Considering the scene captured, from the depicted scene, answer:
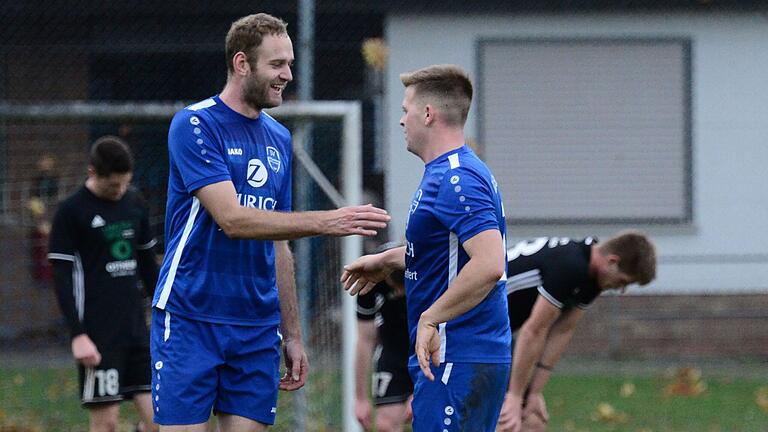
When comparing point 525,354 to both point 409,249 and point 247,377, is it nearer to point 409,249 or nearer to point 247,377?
point 409,249

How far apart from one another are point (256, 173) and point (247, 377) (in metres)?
0.83

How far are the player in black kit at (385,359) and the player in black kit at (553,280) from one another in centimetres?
81

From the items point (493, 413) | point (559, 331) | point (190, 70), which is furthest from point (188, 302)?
point (190, 70)

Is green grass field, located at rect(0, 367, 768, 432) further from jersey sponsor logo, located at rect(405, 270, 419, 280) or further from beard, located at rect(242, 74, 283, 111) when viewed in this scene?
beard, located at rect(242, 74, 283, 111)

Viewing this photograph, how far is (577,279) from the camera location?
6711 millimetres

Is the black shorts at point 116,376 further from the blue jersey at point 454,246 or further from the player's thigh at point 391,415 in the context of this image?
the blue jersey at point 454,246

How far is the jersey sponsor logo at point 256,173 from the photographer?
201 inches

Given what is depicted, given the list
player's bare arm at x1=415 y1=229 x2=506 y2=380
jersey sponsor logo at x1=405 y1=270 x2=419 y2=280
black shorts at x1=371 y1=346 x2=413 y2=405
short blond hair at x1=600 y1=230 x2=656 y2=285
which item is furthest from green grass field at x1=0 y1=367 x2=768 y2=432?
player's bare arm at x1=415 y1=229 x2=506 y2=380

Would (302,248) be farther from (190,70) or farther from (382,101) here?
(382,101)

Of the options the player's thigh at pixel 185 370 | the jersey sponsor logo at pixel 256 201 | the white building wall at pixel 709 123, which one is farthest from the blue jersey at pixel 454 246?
the white building wall at pixel 709 123

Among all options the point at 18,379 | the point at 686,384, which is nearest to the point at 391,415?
the point at 18,379

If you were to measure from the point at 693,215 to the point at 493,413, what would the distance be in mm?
10163

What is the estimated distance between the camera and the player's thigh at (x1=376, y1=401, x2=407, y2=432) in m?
7.57

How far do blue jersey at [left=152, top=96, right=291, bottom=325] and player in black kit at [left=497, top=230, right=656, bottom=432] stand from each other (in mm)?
1897
